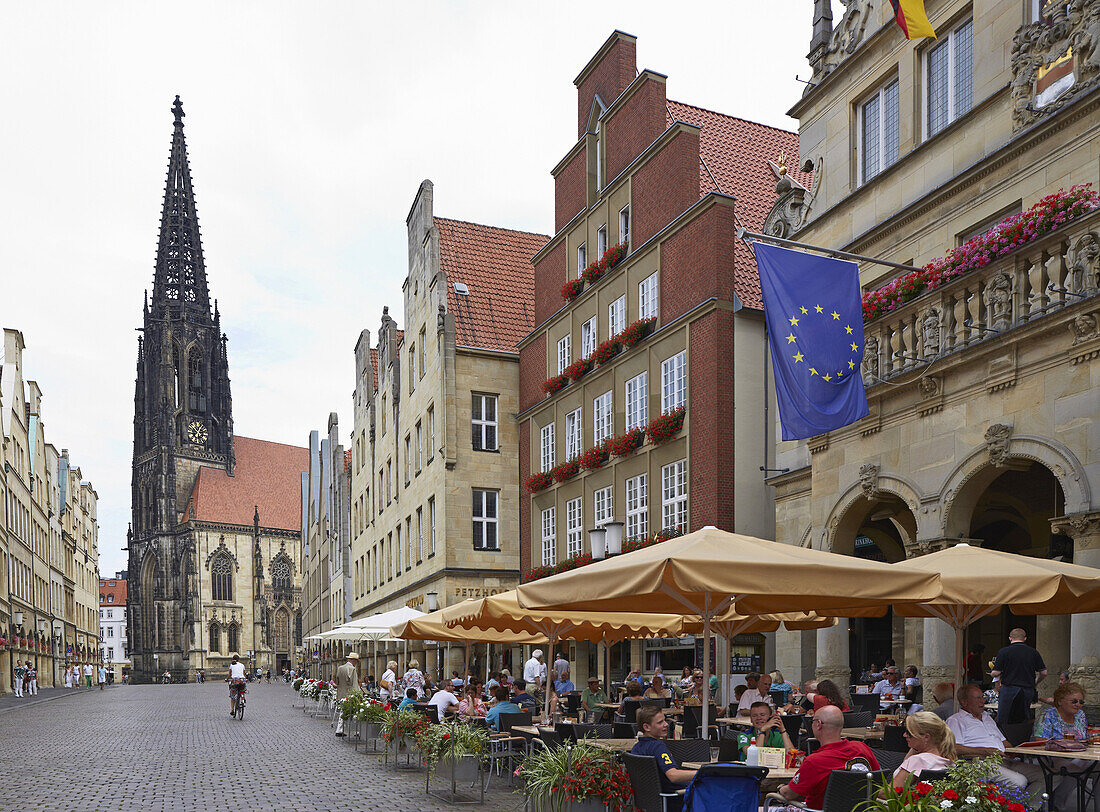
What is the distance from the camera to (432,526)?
39.1m

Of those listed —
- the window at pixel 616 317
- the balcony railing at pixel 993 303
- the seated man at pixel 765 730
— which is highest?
the window at pixel 616 317

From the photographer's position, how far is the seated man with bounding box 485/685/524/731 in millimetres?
15989

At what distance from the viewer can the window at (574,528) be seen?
98.9 feet

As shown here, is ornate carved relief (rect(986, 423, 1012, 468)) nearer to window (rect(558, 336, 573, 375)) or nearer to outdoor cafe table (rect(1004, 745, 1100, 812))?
outdoor cafe table (rect(1004, 745, 1100, 812))

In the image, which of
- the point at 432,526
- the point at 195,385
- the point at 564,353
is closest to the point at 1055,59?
the point at 564,353

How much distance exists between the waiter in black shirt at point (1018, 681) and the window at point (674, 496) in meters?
12.4

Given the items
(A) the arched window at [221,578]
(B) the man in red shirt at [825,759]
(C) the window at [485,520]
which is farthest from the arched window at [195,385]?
(B) the man in red shirt at [825,759]

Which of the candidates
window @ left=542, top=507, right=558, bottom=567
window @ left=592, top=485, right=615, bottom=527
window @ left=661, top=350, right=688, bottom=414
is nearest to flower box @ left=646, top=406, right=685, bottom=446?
window @ left=661, top=350, right=688, bottom=414

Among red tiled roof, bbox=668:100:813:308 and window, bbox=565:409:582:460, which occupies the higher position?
red tiled roof, bbox=668:100:813:308

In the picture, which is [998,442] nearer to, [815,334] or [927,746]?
[815,334]

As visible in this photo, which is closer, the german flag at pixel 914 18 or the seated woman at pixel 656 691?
the german flag at pixel 914 18

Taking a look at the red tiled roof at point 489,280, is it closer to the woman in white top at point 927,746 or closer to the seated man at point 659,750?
the seated man at point 659,750

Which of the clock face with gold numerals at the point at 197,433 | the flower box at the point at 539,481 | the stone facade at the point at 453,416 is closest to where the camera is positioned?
the flower box at the point at 539,481

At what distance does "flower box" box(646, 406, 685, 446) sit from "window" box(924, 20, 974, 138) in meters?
8.65
